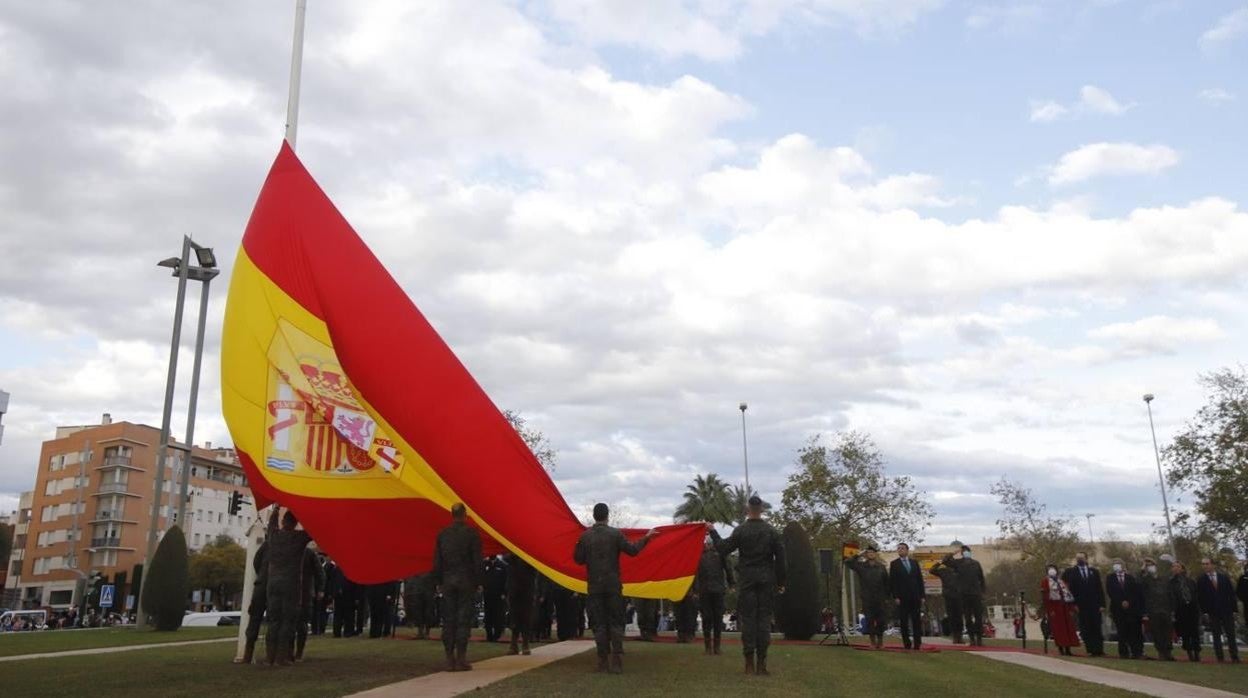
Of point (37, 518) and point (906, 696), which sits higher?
point (37, 518)

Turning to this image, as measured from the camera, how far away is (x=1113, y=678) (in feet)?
39.0

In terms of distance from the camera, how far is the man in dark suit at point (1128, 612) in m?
17.0

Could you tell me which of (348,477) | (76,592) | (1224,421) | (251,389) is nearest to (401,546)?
(348,477)

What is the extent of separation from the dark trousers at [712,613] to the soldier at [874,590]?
3981 millimetres

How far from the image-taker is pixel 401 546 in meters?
12.1

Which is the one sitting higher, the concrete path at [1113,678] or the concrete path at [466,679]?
the concrete path at [466,679]

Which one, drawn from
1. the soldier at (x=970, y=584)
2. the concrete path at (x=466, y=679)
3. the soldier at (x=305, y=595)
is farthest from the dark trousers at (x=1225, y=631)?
the soldier at (x=305, y=595)

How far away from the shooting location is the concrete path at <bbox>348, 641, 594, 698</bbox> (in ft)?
27.7

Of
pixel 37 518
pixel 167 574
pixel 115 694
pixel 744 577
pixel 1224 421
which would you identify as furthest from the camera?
pixel 37 518

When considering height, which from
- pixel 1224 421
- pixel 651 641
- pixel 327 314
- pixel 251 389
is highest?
pixel 1224 421

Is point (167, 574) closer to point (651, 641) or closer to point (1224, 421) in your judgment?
point (651, 641)

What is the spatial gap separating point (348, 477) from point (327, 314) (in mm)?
2094

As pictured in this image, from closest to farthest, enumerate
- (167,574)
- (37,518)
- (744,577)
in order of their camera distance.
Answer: (744,577), (167,574), (37,518)

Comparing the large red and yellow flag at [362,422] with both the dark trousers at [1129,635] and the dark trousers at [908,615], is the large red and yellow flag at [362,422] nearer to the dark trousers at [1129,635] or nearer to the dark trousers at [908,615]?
the dark trousers at [908,615]
